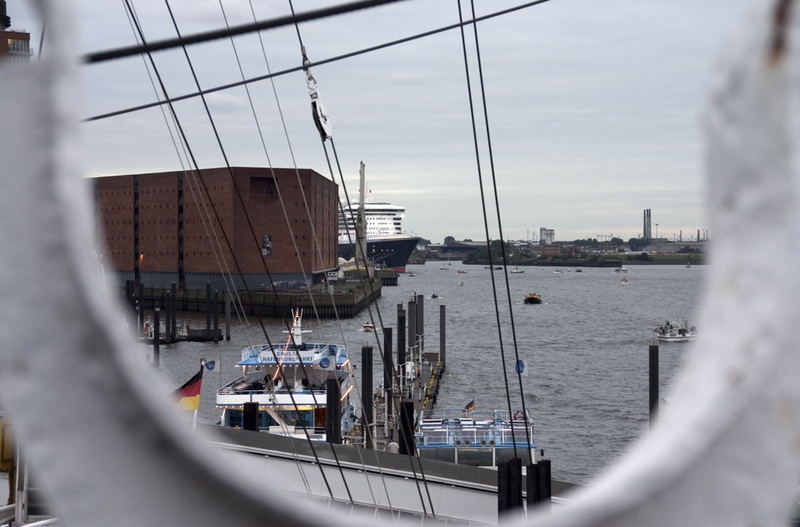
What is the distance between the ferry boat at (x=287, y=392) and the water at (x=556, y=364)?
2884 millimetres

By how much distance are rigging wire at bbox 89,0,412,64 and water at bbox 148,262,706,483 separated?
2.57 metres

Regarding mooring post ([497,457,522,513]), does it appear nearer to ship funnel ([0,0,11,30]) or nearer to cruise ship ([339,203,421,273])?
ship funnel ([0,0,11,30])

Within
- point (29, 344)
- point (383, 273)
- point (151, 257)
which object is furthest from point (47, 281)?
point (383, 273)

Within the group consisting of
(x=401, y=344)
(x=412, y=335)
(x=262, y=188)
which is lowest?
(x=412, y=335)

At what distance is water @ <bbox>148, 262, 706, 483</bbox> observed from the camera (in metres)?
23.5

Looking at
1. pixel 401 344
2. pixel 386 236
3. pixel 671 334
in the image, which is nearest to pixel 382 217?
pixel 386 236

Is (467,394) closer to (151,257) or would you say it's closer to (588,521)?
(588,521)

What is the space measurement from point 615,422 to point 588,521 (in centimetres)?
2570

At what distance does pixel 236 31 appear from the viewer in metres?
3.57

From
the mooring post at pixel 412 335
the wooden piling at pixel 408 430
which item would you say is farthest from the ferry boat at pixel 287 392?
the mooring post at pixel 412 335

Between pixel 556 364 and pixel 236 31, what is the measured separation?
35.0 metres

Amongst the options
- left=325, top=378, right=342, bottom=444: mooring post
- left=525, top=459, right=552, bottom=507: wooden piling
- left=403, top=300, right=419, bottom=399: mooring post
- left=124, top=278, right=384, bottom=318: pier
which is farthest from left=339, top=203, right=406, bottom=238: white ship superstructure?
left=525, top=459, right=552, bottom=507: wooden piling

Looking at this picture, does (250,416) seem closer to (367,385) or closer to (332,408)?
(332,408)

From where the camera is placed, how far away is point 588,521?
Answer: 21.9 inches
